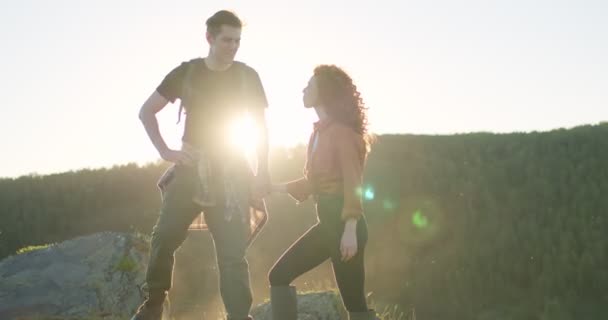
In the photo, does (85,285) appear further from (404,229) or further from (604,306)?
(404,229)

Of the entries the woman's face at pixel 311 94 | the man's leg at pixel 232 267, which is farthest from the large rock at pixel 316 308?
the woman's face at pixel 311 94

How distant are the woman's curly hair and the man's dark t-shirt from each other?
46 cm

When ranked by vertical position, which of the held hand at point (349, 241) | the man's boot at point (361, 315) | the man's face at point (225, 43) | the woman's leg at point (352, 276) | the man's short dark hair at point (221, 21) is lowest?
the man's boot at point (361, 315)

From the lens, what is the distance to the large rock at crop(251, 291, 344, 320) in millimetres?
6965

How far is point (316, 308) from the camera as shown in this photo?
277 inches

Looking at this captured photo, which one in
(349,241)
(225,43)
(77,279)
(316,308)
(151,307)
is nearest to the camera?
(349,241)

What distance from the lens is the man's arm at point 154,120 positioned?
183 inches

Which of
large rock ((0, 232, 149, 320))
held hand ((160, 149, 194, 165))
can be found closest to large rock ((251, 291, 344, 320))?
large rock ((0, 232, 149, 320))

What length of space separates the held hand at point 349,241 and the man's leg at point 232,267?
26.0 inches

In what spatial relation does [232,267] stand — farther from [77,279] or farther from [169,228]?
[77,279]

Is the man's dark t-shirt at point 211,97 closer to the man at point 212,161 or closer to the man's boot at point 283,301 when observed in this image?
the man at point 212,161

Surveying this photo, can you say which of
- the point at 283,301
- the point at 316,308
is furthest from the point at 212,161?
the point at 316,308

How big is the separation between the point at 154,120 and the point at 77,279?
381cm

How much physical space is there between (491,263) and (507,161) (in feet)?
15.0
